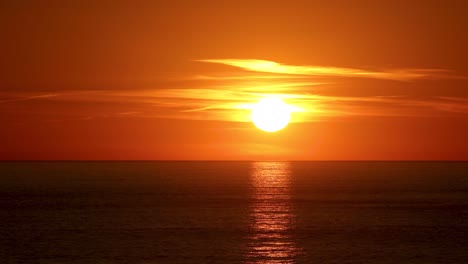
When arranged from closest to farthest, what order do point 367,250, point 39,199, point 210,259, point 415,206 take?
point 210,259 < point 367,250 < point 415,206 < point 39,199

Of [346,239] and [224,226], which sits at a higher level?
[224,226]

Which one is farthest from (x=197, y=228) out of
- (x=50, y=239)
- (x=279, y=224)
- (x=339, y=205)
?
(x=339, y=205)

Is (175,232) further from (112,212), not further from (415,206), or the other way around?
(415,206)

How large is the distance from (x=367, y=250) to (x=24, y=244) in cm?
2885

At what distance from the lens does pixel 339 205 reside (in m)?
114

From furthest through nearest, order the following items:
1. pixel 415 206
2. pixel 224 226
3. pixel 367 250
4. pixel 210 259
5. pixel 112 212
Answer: pixel 415 206, pixel 112 212, pixel 224 226, pixel 367 250, pixel 210 259

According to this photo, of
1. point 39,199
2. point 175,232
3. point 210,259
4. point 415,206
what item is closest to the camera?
point 210,259

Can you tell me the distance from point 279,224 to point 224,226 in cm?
625

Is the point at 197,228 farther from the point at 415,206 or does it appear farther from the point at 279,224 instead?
the point at 415,206

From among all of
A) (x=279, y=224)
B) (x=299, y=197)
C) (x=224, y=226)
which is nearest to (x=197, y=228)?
(x=224, y=226)

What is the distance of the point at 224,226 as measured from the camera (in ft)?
267

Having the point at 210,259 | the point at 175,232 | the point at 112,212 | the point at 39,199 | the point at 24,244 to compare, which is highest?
the point at 39,199

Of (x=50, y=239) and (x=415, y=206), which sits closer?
(x=50, y=239)

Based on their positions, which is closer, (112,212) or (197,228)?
(197,228)
